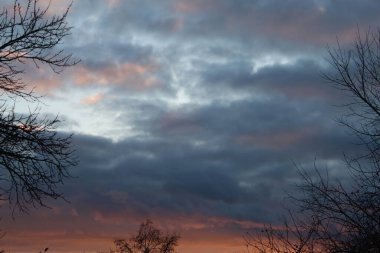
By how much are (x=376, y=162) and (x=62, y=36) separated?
21.4ft

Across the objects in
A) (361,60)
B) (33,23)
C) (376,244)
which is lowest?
(376,244)

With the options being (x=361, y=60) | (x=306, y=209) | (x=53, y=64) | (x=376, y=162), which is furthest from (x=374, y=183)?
(x=53, y=64)

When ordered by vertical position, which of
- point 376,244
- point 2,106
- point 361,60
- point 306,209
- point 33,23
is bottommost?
point 376,244

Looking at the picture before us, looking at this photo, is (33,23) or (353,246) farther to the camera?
(33,23)

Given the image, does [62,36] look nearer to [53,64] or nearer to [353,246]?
[53,64]

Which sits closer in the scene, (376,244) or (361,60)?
(376,244)

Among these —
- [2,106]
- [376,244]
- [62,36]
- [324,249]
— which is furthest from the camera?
[62,36]

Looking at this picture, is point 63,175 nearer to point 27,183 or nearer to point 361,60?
point 27,183

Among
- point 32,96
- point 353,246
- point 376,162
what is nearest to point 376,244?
point 353,246

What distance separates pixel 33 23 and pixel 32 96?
1445 mm

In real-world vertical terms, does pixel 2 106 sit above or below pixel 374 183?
above

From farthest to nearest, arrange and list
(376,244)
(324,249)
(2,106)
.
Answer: (2,106)
(324,249)
(376,244)

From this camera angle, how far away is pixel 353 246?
332 inches

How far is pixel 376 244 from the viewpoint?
820cm
